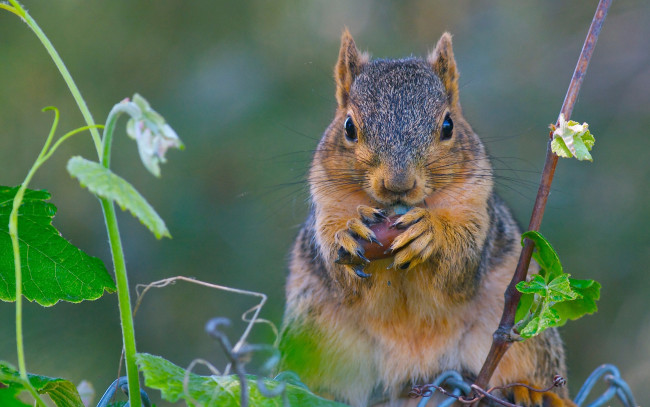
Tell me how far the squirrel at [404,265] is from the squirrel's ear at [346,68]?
0.08 metres

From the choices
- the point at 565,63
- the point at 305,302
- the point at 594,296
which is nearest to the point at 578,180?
the point at 565,63

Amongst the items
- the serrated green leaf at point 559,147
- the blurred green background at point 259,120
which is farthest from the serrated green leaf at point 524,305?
the blurred green background at point 259,120

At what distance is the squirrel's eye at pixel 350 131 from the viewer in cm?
198

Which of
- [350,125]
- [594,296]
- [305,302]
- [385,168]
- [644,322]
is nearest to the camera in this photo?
[594,296]

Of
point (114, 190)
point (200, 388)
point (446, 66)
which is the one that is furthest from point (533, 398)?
point (114, 190)

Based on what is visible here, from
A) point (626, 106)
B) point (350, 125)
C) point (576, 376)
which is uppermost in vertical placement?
point (626, 106)

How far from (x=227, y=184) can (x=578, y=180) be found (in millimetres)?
1804

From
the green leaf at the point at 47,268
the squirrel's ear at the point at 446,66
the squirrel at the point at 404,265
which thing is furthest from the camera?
the squirrel's ear at the point at 446,66

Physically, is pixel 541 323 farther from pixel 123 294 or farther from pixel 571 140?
pixel 123 294

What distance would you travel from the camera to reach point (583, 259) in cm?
384

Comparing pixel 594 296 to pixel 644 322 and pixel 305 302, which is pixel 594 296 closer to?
pixel 305 302

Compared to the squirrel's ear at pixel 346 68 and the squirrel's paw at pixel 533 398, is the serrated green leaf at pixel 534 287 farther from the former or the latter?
the squirrel's ear at pixel 346 68

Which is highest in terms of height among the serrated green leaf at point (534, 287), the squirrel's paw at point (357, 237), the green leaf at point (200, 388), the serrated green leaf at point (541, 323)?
the squirrel's paw at point (357, 237)

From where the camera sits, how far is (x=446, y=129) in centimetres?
197
